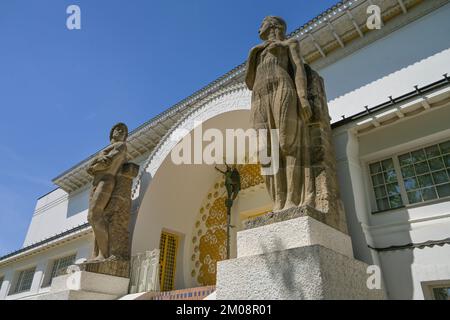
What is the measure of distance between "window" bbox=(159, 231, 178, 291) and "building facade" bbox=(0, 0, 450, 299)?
0.10 feet

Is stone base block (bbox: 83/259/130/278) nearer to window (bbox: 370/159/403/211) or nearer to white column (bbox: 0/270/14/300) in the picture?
window (bbox: 370/159/403/211)

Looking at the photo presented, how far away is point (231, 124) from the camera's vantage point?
8297 millimetres

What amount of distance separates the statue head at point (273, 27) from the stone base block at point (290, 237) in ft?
9.49

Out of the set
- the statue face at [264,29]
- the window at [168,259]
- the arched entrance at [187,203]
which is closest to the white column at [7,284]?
the window at [168,259]

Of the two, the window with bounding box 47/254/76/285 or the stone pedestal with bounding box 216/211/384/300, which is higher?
the window with bounding box 47/254/76/285

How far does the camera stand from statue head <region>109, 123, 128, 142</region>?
838cm

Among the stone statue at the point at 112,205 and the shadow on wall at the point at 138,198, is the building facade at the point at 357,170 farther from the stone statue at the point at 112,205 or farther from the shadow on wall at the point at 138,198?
the stone statue at the point at 112,205

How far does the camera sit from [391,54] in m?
6.87

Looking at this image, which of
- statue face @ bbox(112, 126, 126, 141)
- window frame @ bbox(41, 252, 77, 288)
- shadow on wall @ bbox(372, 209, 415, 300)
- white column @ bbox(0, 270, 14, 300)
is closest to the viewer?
shadow on wall @ bbox(372, 209, 415, 300)

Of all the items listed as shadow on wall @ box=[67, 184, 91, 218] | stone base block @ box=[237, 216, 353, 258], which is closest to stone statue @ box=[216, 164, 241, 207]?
stone base block @ box=[237, 216, 353, 258]

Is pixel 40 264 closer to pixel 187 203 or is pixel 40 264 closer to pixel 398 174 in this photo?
pixel 187 203

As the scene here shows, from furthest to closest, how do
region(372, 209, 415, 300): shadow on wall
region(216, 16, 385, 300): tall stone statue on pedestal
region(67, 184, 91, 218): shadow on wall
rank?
region(67, 184, 91, 218): shadow on wall < region(372, 209, 415, 300): shadow on wall < region(216, 16, 385, 300): tall stone statue on pedestal

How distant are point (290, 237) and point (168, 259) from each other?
6597mm
